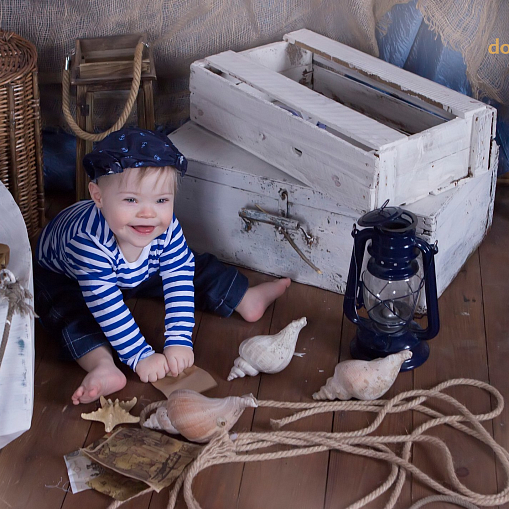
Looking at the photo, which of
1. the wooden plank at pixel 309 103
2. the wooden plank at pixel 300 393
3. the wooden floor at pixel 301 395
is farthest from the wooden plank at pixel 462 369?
the wooden plank at pixel 309 103

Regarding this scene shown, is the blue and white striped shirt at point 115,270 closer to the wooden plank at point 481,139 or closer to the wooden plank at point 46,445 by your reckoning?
the wooden plank at point 46,445

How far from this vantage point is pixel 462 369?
1.28 meters

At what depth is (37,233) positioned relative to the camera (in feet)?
5.49

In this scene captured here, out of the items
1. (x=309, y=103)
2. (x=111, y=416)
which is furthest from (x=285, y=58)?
(x=111, y=416)

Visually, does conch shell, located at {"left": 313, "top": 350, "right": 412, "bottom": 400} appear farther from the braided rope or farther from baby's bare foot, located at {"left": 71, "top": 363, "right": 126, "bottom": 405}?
baby's bare foot, located at {"left": 71, "top": 363, "right": 126, "bottom": 405}

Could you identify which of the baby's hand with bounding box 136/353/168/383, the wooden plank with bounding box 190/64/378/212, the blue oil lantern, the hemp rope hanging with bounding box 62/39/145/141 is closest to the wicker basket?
the hemp rope hanging with bounding box 62/39/145/141

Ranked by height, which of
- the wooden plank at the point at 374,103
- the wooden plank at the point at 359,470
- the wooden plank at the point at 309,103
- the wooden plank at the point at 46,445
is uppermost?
the wooden plank at the point at 309,103

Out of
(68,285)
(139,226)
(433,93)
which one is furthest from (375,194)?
(68,285)

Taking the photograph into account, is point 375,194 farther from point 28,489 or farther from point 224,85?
point 28,489

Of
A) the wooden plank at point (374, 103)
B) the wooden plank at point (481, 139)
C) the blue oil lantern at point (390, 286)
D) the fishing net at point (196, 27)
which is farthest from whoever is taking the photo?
the fishing net at point (196, 27)

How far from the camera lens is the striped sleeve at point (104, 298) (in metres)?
1.26

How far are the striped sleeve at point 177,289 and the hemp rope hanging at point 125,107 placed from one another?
0.33m

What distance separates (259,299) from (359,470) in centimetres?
44

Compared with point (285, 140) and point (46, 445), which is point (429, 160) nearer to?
point (285, 140)
